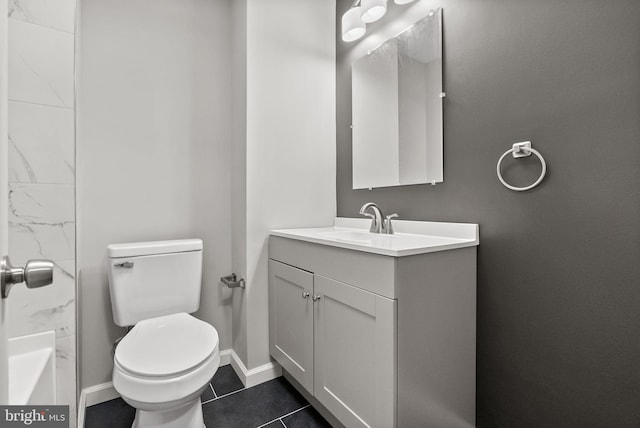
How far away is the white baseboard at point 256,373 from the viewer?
175 centimetres

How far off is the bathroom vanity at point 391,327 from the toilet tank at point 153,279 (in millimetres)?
600

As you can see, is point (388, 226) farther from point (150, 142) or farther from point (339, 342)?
point (150, 142)

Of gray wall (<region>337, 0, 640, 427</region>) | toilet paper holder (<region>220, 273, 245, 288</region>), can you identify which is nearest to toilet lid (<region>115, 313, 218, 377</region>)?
toilet paper holder (<region>220, 273, 245, 288</region>)

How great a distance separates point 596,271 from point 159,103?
2.11 meters

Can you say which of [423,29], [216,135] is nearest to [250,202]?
[216,135]

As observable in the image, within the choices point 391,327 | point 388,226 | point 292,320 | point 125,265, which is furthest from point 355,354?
point 125,265

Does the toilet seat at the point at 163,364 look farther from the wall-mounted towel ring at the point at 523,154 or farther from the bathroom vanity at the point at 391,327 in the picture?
the wall-mounted towel ring at the point at 523,154

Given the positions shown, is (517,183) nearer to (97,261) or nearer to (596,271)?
(596,271)

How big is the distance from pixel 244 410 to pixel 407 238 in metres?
1.16

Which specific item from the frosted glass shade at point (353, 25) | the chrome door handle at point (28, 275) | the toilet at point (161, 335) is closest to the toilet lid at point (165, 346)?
the toilet at point (161, 335)

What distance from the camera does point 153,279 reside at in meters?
1.57

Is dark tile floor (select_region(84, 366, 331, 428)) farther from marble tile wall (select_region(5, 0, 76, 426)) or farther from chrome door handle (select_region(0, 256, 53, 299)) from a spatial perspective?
chrome door handle (select_region(0, 256, 53, 299))

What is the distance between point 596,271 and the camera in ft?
3.31

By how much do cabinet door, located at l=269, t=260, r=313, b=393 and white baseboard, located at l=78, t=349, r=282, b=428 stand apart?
126mm
